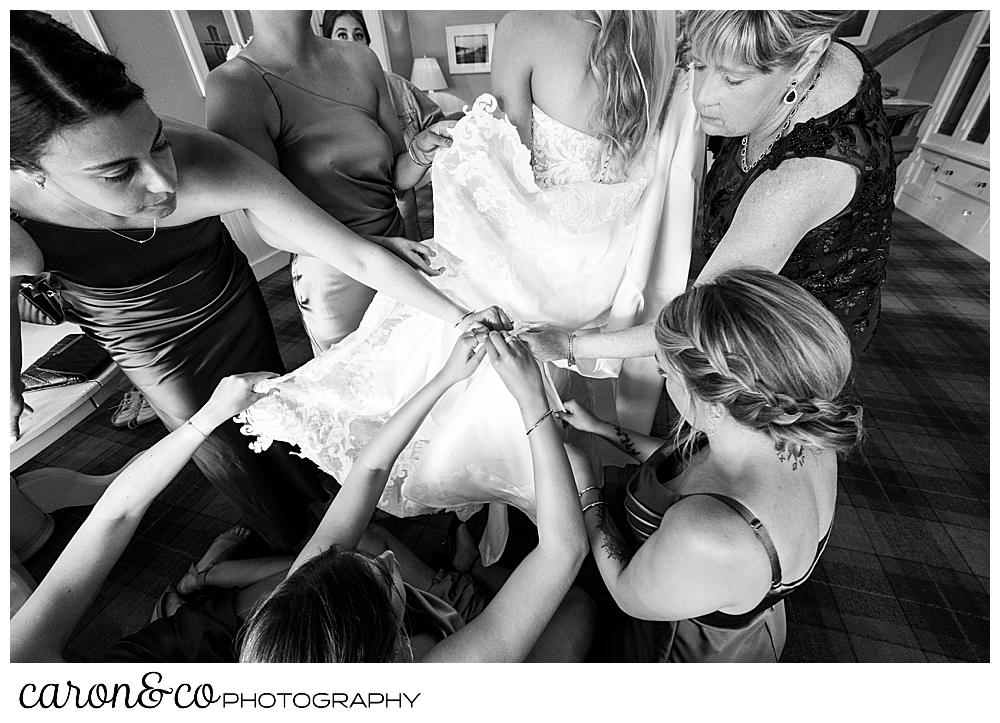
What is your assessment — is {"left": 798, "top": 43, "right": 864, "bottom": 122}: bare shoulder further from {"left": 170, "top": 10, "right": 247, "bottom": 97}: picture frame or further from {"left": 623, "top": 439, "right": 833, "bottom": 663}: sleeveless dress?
{"left": 170, "top": 10, "right": 247, "bottom": 97}: picture frame

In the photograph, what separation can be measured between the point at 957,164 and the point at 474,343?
9.80 ft

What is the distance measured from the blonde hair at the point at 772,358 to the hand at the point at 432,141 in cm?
52

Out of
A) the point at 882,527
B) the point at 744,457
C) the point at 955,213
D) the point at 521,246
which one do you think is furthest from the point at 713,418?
the point at 955,213

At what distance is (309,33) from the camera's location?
748mm

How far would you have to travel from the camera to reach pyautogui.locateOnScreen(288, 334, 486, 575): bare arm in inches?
26.0

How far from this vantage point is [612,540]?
0.71 metres

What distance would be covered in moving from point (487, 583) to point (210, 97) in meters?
0.92

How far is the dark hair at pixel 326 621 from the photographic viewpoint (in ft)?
1.58

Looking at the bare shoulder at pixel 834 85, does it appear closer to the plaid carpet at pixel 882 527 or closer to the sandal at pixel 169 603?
the plaid carpet at pixel 882 527

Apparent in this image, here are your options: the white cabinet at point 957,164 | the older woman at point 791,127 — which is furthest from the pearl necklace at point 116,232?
the white cabinet at point 957,164

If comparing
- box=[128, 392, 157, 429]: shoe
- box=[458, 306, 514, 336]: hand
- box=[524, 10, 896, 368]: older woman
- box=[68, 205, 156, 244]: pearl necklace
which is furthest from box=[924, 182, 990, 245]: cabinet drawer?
box=[128, 392, 157, 429]: shoe

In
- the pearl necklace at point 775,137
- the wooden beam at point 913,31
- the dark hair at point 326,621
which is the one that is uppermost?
the wooden beam at point 913,31
